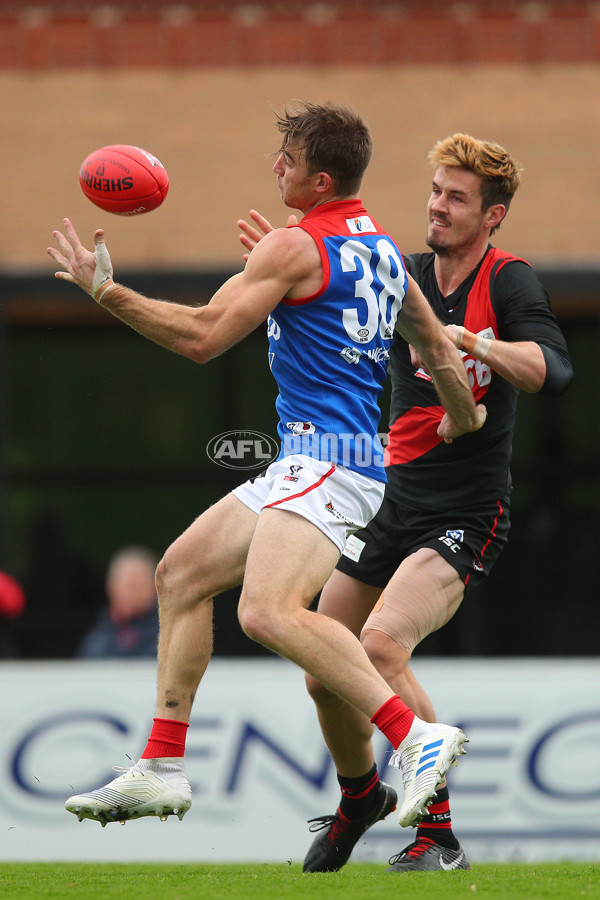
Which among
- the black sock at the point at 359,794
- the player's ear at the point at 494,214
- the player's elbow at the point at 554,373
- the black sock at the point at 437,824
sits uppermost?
the player's ear at the point at 494,214

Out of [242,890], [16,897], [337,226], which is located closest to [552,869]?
[242,890]

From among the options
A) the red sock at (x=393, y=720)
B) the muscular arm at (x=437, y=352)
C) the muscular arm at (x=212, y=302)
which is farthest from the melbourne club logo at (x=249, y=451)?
the red sock at (x=393, y=720)

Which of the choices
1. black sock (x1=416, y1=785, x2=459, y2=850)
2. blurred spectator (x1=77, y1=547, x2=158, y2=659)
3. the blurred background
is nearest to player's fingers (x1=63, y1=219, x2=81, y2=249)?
black sock (x1=416, y1=785, x2=459, y2=850)

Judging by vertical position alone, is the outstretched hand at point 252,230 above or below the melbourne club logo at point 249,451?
above

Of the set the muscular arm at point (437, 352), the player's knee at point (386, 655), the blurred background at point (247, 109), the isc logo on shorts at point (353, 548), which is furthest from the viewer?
the blurred background at point (247, 109)

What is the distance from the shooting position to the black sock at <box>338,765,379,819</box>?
5555 mm

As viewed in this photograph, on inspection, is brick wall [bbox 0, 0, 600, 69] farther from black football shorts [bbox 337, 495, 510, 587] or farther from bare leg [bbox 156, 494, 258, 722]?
bare leg [bbox 156, 494, 258, 722]

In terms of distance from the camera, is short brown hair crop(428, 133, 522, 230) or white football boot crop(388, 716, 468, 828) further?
short brown hair crop(428, 133, 522, 230)

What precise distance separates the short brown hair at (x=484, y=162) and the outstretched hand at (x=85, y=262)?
1690 millimetres

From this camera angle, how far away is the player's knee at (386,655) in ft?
17.8

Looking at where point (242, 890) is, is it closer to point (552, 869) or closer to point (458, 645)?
point (552, 869)

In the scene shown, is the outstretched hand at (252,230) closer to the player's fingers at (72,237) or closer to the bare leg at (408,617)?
the player's fingers at (72,237)

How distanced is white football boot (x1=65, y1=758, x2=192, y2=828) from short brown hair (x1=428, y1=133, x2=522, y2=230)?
267 cm

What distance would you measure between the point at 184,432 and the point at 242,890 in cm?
939
